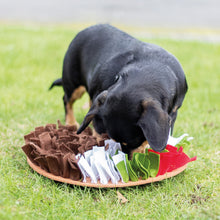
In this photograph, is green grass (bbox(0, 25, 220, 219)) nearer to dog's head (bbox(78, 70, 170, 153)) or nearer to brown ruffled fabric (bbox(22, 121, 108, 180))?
brown ruffled fabric (bbox(22, 121, 108, 180))

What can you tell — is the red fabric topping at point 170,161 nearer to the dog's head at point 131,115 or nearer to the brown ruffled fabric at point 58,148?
the dog's head at point 131,115

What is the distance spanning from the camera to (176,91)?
11.3ft

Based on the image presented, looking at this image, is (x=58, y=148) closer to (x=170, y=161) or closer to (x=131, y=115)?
(x=131, y=115)

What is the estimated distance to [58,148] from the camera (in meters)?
3.42

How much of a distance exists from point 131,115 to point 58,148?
0.87 metres

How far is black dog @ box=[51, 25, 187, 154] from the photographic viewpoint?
2.91 meters

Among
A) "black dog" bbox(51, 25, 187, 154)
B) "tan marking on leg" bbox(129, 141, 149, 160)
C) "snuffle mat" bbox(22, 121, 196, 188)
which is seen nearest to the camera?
"black dog" bbox(51, 25, 187, 154)

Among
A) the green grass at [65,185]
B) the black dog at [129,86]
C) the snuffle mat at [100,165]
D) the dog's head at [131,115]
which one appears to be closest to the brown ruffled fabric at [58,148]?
the snuffle mat at [100,165]

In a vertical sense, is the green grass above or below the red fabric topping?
below

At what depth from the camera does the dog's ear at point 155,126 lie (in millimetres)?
2719

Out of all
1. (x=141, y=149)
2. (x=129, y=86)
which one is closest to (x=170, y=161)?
(x=141, y=149)

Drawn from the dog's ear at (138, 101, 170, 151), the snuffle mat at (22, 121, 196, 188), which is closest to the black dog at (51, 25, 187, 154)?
the dog's ear at (138, 101, 170, 151)

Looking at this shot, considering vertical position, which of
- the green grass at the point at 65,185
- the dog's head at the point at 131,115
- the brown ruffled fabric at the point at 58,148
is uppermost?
the dog's head at the point at 131,115

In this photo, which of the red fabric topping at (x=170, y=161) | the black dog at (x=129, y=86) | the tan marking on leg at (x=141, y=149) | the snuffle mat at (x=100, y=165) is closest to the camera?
the black dog at (x=129, y=86)
